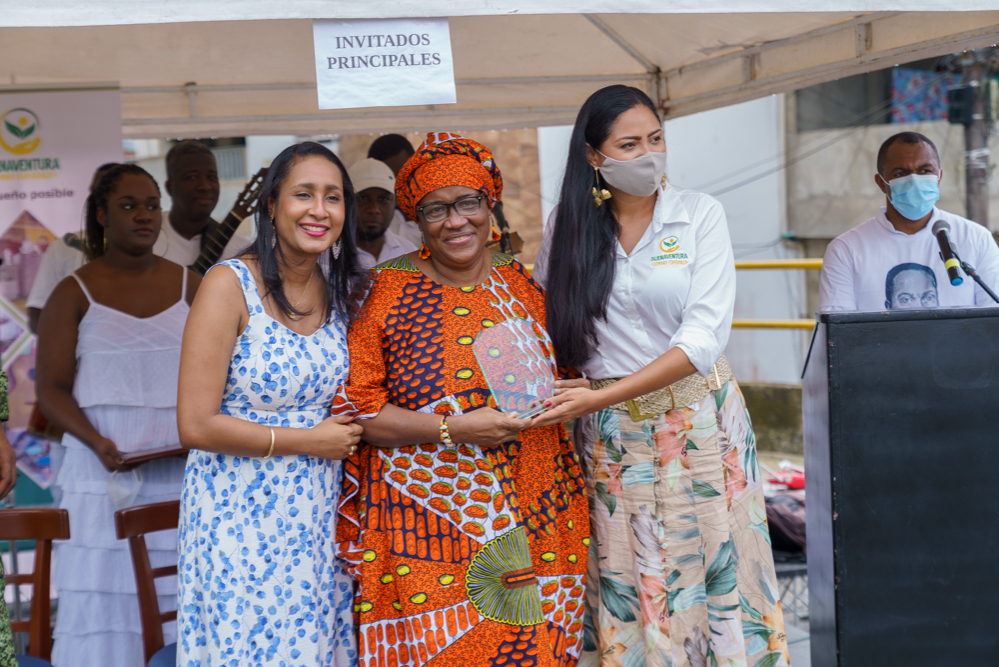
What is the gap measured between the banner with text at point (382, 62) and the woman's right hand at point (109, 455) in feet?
5.76

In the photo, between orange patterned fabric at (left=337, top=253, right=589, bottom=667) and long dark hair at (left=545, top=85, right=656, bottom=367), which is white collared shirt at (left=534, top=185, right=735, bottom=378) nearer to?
long dark hair at (left=545, top=85, right=656, bottom=367)

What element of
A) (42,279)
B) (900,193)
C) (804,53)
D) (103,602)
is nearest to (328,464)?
(103,602)

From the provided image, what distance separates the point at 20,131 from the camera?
3.49m

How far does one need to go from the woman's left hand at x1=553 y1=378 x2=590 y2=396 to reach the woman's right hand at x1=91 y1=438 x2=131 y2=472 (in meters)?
1.82

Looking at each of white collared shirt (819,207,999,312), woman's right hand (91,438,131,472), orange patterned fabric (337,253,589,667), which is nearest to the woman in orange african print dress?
orange patterned fabric (337,253,589,667)

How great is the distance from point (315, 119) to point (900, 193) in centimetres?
286

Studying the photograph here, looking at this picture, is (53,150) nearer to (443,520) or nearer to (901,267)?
(443,520)

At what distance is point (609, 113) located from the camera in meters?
2.45

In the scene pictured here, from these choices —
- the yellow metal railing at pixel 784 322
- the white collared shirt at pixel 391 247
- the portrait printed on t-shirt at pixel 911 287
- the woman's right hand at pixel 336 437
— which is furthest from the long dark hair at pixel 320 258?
the yellow metal railing at pixel 784 322

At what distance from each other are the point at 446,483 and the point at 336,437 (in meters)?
0.31

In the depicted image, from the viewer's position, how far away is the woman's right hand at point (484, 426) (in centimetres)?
224

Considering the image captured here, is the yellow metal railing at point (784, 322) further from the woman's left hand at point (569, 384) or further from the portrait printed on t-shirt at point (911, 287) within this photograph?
the woman's left hand at point (569, 384)

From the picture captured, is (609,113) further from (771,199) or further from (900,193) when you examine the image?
(771,199)

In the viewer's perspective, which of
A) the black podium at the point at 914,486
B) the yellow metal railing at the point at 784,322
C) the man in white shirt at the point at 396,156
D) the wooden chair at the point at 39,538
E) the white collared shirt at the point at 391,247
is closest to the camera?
the black podium at the point at 914,486
